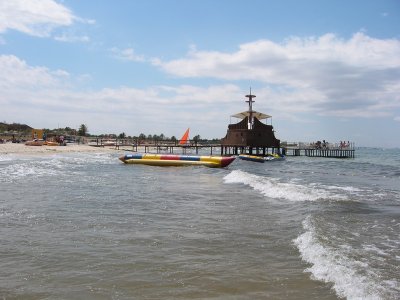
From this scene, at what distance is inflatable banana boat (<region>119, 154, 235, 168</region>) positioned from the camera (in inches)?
1492

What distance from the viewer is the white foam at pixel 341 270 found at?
6.04m

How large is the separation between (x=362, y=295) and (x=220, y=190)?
13719 millimetres

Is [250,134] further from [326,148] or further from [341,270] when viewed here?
[341,270]

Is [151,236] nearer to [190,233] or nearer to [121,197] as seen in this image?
[190,233]

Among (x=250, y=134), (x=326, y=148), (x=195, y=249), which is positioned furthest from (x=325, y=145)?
(x=195, y=249)

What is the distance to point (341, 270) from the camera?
698cm

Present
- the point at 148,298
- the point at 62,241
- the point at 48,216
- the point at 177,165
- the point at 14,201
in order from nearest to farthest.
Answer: the point at 148,298, the point at 62,241, the point at 48,216, the point at 14,201, the point at 177,165

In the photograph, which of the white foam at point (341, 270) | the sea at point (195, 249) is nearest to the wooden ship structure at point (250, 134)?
the sea at point (195, 249)

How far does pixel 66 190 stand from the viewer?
1758 cm

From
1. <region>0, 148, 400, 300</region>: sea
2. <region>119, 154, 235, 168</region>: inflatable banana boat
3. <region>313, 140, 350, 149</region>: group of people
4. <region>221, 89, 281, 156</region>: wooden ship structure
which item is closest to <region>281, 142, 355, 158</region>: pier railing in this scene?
<region>313, 140, 350, 149</region>: group of people

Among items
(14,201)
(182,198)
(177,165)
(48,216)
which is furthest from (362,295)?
(177,165)

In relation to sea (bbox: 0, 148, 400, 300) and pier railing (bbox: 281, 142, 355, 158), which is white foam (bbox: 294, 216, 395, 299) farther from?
pier railing (bbox: 281, 142, 355, 158)

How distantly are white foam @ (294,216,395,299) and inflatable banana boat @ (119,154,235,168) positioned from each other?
28548mm

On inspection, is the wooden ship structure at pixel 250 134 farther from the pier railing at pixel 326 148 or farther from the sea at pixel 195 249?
the sea at pixel 195 249
